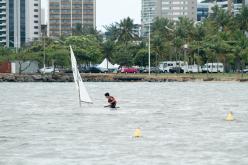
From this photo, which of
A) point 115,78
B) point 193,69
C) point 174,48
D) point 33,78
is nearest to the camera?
point 115,78

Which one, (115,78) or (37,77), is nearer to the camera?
(115,78)

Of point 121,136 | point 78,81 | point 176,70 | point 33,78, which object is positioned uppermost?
point 78,81

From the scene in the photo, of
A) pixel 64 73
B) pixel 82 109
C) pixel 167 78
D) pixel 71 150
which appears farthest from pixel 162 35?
pixel 71 150

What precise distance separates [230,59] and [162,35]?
24351 millimetres

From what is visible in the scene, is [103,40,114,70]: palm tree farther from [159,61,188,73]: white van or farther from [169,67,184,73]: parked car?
[169,67,184,73]: parked car

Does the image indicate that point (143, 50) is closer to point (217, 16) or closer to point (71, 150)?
point (217, 16)

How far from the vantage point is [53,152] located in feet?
119

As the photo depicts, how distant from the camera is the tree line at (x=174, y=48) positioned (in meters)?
175

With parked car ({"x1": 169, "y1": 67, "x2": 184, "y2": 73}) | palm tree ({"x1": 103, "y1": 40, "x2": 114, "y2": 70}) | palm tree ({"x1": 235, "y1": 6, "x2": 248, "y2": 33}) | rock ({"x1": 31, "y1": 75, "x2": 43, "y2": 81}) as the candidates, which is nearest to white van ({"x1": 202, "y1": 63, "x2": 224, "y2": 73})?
parked car ({"x1": 169, "y1": 67, "x2": 184, "y2": 73})

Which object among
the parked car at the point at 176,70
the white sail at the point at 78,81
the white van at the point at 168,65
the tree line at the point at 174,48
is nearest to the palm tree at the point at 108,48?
the tree line at the point at 174,48

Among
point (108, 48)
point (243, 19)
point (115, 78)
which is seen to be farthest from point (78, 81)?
point (108, 48)

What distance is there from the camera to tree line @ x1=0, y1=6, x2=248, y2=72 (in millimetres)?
174750

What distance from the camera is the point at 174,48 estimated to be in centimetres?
18750

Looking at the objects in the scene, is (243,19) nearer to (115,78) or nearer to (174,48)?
(174,48)
